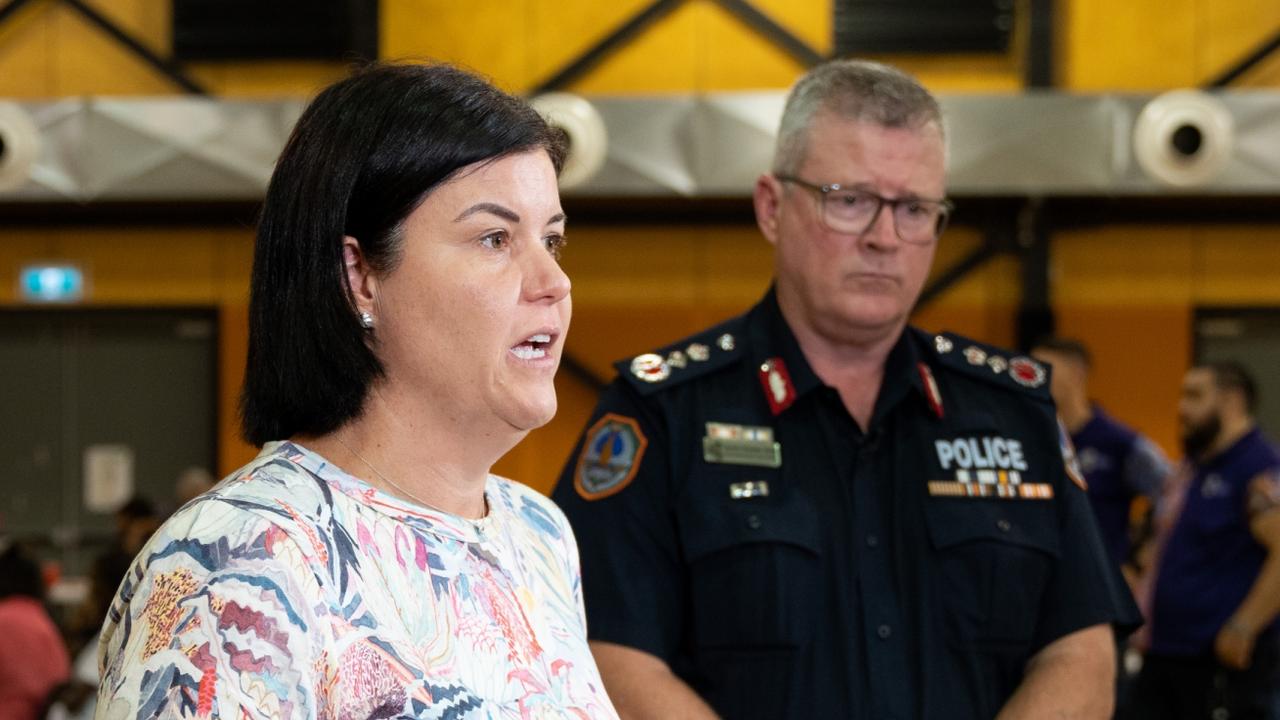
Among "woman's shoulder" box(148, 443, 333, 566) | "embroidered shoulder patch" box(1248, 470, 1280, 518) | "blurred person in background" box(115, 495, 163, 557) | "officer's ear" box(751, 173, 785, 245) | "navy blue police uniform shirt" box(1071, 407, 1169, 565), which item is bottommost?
"blurred person in background" box(115, 495, 163, 557)

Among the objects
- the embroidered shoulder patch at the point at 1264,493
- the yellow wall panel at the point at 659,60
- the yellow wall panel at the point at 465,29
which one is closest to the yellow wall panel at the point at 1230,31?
the yellow wall panel at the point at 659,60

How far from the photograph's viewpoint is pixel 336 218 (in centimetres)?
131

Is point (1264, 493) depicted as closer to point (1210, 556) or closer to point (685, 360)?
point (1210, 556)

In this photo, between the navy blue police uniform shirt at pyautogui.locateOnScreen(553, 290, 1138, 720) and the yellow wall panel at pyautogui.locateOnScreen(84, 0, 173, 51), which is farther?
the yellow wall panel at pyautogui.locateOnScreen(84, 0, 173, 51)

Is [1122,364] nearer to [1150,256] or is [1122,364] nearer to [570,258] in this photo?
[1150,256]

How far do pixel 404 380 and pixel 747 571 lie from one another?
0.92m

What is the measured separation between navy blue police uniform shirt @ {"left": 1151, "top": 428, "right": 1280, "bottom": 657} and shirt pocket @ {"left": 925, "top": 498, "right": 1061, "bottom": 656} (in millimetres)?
3140

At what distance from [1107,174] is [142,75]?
5.47 m

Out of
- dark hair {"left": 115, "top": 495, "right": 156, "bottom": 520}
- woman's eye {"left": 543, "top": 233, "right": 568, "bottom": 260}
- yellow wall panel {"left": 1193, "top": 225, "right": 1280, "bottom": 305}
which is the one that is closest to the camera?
woman's eye {"left": 543, "top": 233, "right": 568, "bottom": 260}

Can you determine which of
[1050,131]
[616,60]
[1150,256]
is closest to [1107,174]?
[1050,131]

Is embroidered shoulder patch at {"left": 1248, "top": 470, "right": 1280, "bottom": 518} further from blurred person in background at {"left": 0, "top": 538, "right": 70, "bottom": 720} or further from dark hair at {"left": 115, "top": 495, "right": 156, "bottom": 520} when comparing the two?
dark hair at {"left": 115, "top": 495, "right": 156, "bottom": 520}

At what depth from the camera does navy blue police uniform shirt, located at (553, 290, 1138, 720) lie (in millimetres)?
2150

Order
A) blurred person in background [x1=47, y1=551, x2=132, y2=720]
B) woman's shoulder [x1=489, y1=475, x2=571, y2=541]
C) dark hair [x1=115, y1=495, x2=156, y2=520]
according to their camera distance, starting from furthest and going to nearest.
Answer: dark hair [x1=115, y1=495, x2=156, y2=520] < blurred person in background [x1=47, y1=551, x2=132, y2=720] < woman's shoulder [x1=489, y1=475, x2=571, y2=541]

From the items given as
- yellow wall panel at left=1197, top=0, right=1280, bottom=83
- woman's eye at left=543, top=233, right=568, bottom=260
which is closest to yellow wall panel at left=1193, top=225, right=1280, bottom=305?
yellow wall panel at left=1197, top=0, right=1280, bottom=83
